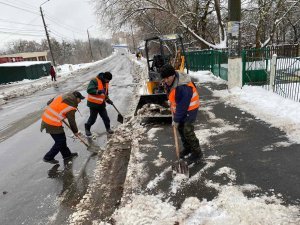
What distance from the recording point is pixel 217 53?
14.8 metres

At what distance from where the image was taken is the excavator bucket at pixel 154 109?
289 inches

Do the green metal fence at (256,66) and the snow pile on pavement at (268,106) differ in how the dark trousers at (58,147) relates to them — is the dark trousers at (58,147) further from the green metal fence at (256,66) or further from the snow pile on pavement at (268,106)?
the green metal fence at (256,66)

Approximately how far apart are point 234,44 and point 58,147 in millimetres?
7263

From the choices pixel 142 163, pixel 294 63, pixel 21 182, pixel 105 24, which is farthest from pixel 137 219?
pixel 105 24

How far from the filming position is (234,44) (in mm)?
9938

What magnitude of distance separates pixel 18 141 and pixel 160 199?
17.9ft

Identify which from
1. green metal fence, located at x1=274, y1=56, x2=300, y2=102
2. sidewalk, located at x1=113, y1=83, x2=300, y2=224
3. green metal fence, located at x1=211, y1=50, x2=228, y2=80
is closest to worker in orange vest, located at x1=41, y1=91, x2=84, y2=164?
sidewalk, located at x1=113, y1=83, x2=300, y2=224

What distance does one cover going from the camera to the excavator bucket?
7.33m

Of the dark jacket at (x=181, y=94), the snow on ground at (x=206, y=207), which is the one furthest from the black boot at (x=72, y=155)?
the dark jacket at (x=181, y=94)

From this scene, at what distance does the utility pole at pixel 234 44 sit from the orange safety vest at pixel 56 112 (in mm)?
6817

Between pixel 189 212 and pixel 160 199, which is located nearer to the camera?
pixel 189 212

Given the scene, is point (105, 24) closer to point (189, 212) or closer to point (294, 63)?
point (294, 63)

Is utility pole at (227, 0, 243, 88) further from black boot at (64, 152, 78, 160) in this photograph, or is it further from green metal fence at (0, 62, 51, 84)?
green metal fence at (0, 62, 51, 84)

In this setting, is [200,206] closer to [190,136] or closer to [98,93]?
[190,136]
